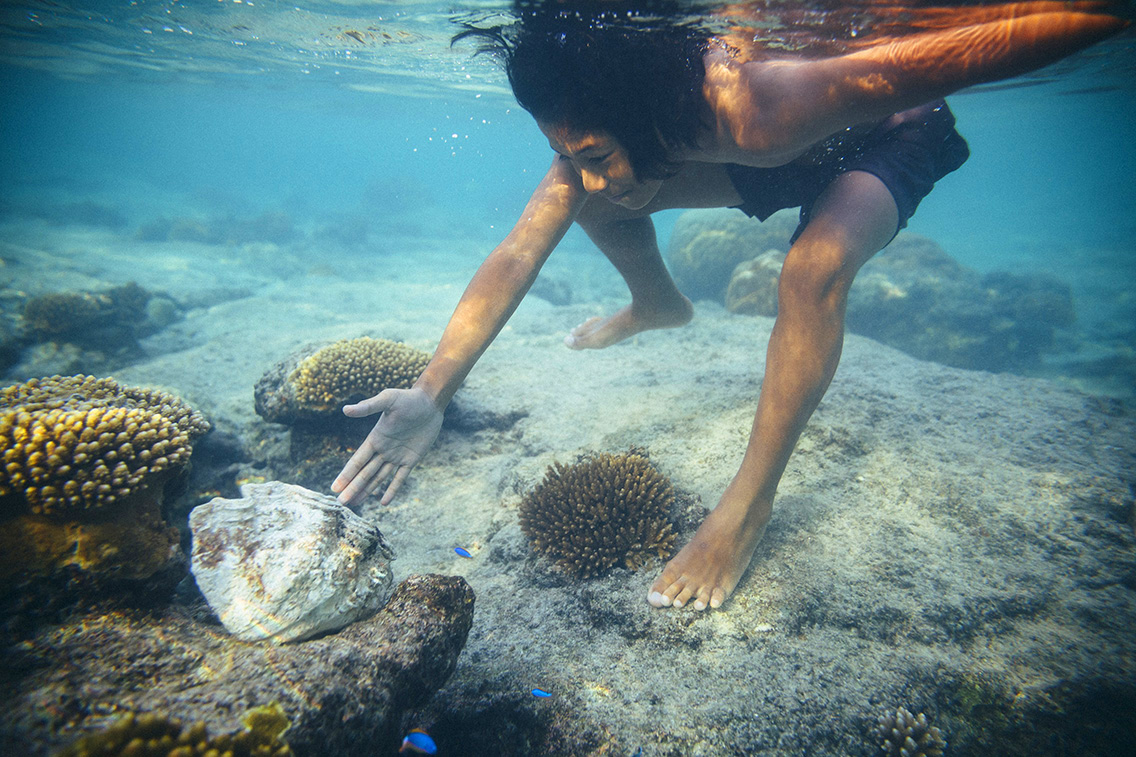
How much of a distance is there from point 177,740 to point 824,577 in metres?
3.09

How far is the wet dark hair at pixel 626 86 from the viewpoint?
240 cm

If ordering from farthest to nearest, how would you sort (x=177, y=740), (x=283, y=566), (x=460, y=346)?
(x=460, y=346) → (x=283, y=566) → (x=177, y=740)

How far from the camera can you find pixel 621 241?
410 cm

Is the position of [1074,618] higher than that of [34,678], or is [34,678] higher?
[1074,618]

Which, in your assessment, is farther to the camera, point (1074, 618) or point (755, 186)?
point (755, 186)

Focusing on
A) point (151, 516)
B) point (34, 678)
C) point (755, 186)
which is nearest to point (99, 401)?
point (151, 516)

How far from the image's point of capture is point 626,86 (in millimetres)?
2434

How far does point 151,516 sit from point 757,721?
3.14 meters

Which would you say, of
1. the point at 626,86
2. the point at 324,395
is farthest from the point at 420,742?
the point at 324,395

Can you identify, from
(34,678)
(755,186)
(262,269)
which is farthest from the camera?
(262,269)

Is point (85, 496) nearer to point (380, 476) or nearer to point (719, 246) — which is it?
point (380, 476)

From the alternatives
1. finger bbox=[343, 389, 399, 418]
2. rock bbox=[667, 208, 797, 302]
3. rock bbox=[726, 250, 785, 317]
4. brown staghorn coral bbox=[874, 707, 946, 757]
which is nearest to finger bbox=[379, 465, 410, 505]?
finger bbox=[343, 389, 399, 418]

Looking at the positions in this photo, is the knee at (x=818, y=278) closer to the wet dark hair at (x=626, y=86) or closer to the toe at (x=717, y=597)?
the wet dark hair at (x=626, y=86)

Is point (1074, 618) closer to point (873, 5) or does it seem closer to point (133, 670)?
point (133, 670)
